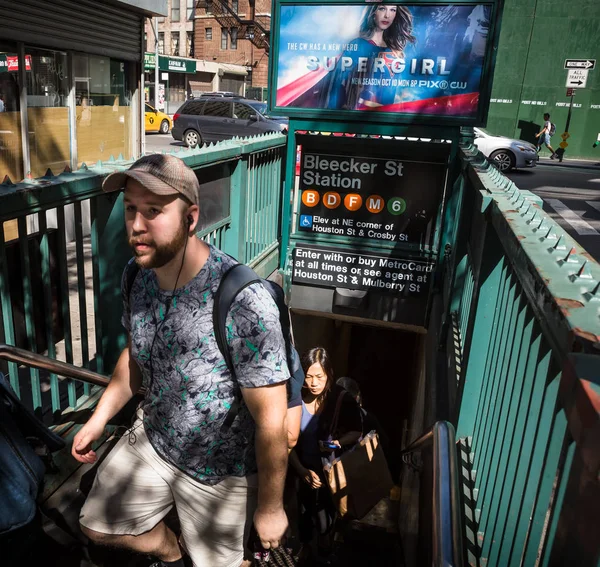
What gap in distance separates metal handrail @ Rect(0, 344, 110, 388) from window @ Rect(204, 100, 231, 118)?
1951cm

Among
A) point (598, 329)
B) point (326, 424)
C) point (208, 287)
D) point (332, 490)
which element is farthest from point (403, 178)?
point (598, 329)

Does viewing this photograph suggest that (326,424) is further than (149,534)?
Yes

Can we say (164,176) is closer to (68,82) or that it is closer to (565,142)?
(68,82)

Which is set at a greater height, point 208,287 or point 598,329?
point 598,329

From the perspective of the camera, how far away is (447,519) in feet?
6.20

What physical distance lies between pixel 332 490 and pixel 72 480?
1.85 meters

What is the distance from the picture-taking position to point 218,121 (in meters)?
21.4

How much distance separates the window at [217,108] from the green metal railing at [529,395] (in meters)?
19.6

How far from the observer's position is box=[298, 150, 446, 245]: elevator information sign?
5.69 m

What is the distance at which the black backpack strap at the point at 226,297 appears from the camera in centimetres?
211

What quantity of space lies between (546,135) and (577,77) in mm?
2416

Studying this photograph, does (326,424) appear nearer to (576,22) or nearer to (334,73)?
(334,73)

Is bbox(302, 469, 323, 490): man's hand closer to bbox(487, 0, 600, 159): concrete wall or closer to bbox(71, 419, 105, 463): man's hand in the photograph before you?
bbox(71, 419, 105, 463): man's hand

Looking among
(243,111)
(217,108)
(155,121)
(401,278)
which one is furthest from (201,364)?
(155,121)
